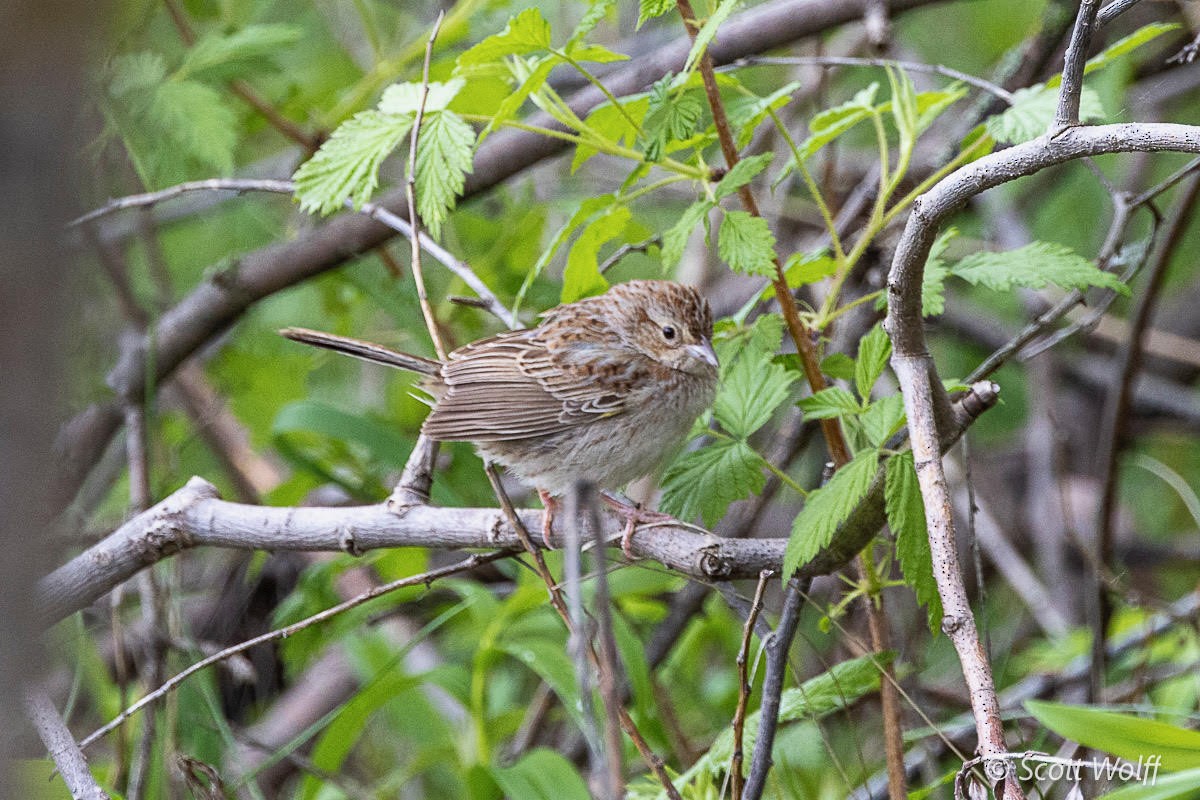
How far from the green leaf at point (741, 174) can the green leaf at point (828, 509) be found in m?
0.63

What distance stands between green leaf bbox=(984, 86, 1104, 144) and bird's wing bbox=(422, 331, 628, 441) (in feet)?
4.78

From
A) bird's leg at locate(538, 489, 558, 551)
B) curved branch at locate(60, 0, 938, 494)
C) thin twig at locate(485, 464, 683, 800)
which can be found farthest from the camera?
curved branch at locate(60, 0, 938, 494)

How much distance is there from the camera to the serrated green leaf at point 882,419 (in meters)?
2.37

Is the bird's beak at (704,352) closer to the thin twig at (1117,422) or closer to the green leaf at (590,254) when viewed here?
the green leaf at (590,254)

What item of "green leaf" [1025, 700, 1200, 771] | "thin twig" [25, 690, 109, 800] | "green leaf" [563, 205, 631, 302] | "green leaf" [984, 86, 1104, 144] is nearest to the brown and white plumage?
"green leaf" [563, 205, 631, 302]

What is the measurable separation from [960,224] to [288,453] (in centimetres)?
341

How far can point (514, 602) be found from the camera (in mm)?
3861

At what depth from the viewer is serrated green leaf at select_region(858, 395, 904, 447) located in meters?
2.37

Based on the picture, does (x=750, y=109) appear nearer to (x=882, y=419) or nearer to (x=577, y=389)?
(x=882, y=419)

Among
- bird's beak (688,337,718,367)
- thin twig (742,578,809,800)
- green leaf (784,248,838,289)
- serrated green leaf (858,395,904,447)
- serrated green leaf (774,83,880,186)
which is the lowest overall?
thin twig (742,578,809,800)

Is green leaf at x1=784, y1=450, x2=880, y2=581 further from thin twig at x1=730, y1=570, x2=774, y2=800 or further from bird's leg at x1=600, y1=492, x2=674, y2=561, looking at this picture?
bird's leg at x1=600, y1=492, x2=674, y2=561

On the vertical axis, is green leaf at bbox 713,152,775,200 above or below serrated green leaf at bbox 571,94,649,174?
below

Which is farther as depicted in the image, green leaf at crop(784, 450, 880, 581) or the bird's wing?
the bird's wing

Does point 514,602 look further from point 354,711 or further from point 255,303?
point 255,303
